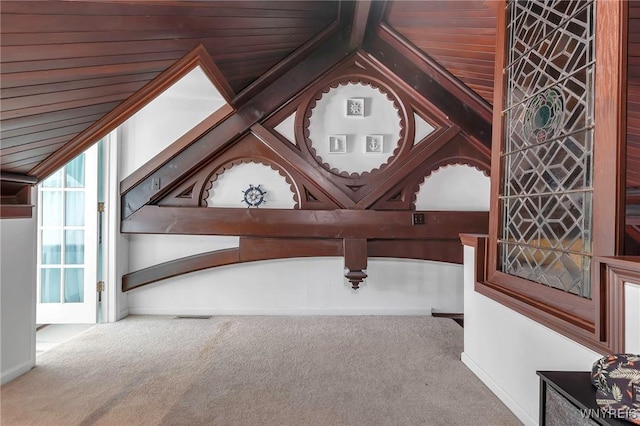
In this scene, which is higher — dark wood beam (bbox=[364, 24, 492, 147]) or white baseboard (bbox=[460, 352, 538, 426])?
dark wood beam (bbox=[364, 24, 492, 147])

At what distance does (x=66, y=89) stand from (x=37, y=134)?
1.45ft

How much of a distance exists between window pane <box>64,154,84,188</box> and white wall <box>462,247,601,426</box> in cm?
358

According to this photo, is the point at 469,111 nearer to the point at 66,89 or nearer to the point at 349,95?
the point at 349,95

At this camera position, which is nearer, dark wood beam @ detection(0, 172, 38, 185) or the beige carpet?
the beige carpet

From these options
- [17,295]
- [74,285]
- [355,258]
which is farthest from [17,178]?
[355,258]

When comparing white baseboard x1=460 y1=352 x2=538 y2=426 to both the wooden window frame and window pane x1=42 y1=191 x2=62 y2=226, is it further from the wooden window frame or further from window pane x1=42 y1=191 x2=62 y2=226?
window pane x1=42 y1=191 x2=62 y2=226

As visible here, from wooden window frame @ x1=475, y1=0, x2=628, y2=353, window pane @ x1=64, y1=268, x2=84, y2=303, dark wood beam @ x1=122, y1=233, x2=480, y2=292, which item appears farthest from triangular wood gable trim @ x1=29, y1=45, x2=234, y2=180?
wooden window frame @ x1=475, y1=0, x2=628, y2=353

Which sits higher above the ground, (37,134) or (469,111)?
(469,111)

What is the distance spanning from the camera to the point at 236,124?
3137 mm

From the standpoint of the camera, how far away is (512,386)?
1.75 metres

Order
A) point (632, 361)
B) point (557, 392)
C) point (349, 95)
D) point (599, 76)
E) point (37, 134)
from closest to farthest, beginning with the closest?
point (632, 361) → point (557, 392) → point (599, 76) → point (37, 134) → point (349, 95)

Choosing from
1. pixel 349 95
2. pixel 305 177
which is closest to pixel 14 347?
pixel 305 177

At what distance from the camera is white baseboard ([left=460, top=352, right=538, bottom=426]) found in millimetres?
1629

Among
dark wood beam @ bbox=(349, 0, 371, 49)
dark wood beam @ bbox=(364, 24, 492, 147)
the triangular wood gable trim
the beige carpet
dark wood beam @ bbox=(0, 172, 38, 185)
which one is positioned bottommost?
the beige carpet
